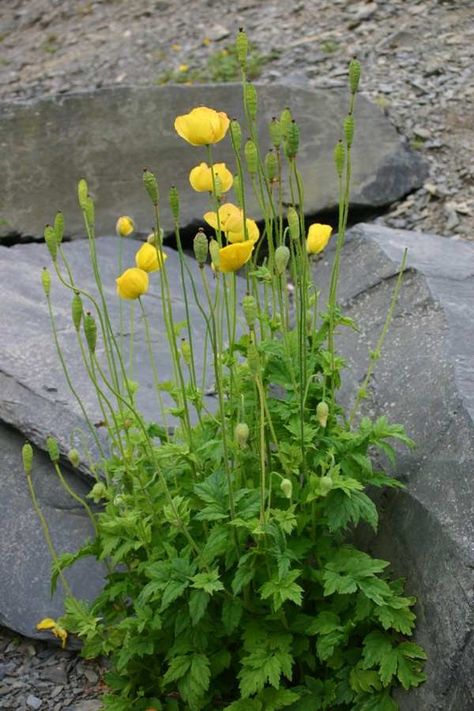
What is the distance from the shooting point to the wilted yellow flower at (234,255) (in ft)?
6.75

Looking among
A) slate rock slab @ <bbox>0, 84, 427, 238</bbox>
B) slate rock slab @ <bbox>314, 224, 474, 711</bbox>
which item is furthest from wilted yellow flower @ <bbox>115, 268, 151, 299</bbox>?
slate rock slab @ <bbox>0, 84, 427, 238</bbox>

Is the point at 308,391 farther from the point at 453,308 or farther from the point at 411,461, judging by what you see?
the point at 453,308

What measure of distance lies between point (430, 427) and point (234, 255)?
92 cm

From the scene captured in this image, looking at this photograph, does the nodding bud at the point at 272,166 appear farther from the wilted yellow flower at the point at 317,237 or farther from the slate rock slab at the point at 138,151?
the slate rock slab at the point at 138,151

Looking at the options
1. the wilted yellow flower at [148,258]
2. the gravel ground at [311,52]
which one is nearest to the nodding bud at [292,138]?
the wilted yellow flower at [148,258]

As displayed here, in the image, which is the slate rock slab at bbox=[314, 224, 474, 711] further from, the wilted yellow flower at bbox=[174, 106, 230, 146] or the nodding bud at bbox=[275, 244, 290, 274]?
the wilted yellow flower at bbox=[174, 106, 230, 146]

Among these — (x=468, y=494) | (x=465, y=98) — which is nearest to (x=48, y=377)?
(x=468, y=494)

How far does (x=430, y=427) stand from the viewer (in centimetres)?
273

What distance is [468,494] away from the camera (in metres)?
2.50

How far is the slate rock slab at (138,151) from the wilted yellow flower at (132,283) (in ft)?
9.36

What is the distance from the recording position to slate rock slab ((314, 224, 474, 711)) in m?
2.42

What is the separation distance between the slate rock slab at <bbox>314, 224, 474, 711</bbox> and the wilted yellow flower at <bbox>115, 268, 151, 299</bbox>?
2.77 feet

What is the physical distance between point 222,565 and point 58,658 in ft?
2.82

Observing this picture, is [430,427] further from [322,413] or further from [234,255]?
[234,255]
